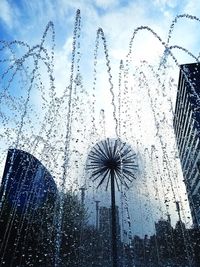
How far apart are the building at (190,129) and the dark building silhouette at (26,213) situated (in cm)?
2850

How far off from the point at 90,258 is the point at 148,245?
1007 cm

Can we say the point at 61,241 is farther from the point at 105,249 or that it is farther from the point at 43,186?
the point at 43,186

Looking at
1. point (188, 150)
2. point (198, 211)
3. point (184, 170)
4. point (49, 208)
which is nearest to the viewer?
point (49, 208)

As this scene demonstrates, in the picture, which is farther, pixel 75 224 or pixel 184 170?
pixel 184 170

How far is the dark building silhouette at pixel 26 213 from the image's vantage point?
77.0 feet

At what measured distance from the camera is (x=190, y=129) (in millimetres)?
55344

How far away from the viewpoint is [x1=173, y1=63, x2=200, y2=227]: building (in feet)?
173

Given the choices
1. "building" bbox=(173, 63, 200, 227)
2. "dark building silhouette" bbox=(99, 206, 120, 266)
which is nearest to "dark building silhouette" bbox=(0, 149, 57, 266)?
"dark building silhouette" bbox=(99, 206, 120, 266)

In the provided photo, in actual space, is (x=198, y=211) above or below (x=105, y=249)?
above

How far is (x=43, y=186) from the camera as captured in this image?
32.7 m

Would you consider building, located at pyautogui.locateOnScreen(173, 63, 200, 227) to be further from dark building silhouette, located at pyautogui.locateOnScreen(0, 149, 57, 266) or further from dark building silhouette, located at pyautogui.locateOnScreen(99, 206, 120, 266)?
dark building silhouette, located at pyautogui.locateOnScreen(0, 149, 57, 266)

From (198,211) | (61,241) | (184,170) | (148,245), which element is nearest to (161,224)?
(148,245)

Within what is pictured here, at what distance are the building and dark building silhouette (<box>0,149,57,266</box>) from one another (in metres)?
28.5

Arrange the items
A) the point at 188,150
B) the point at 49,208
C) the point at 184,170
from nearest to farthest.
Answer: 1. the point at 49,208
2. the point at 188,150
3. the point at 184,170
